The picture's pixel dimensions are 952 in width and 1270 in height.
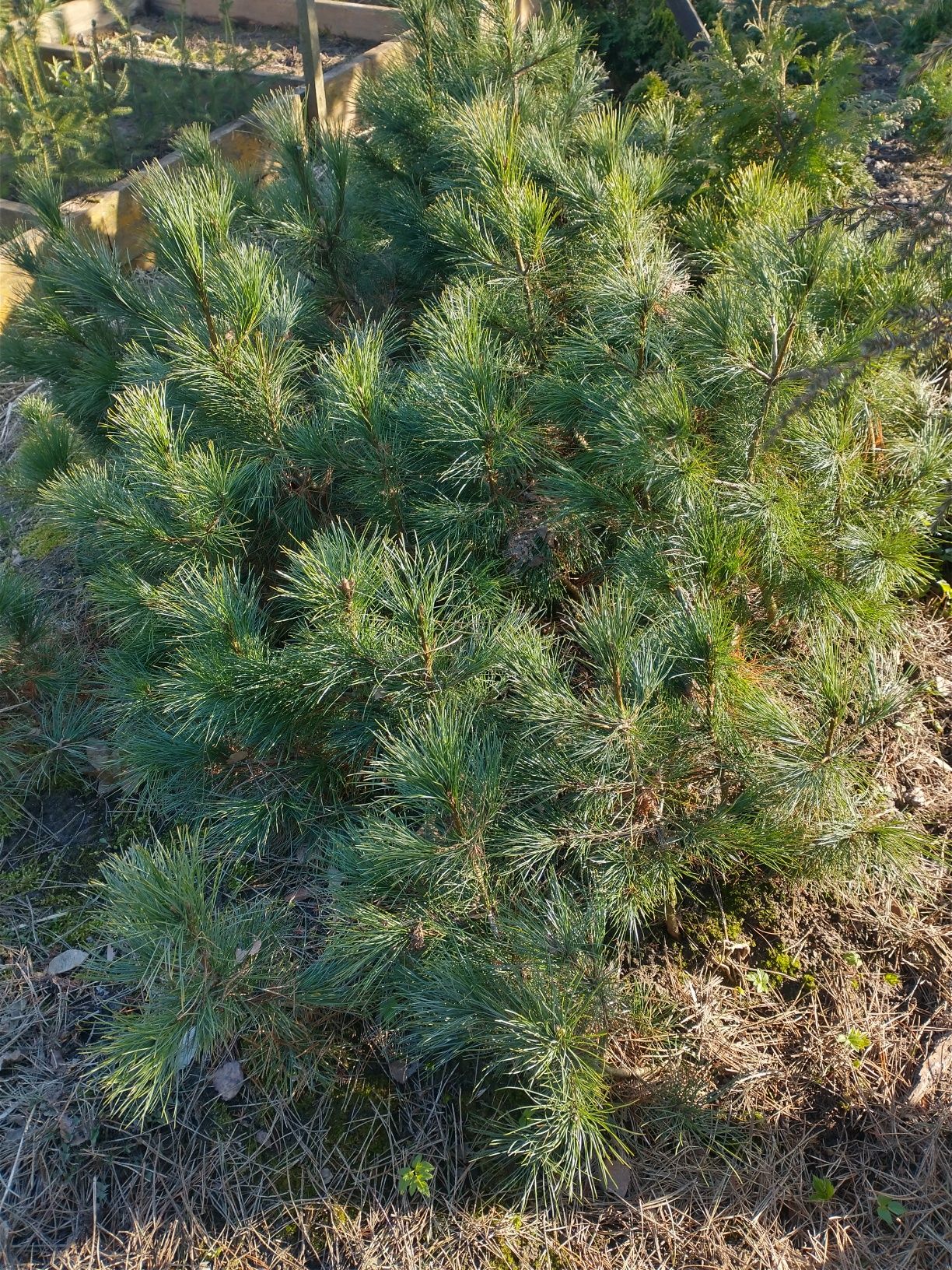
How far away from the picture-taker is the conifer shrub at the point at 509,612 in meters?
1.53

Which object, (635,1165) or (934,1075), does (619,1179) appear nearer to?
(635,1165)

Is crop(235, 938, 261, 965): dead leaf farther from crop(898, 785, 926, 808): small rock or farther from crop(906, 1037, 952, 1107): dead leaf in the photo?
crop(898, 785, 926, 808): small rock

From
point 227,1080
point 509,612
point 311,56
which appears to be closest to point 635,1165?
point 227,1080

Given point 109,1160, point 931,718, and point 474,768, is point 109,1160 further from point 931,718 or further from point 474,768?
point 931,718

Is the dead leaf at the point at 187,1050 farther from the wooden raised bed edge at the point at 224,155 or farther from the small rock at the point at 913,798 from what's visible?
the wooden raised bed edge at the point at 224,155

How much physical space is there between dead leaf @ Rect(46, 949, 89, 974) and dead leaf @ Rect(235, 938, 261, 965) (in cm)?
55

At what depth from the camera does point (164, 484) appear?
1.83 metres

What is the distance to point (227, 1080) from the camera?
178 cm

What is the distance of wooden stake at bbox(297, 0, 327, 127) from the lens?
3514mm

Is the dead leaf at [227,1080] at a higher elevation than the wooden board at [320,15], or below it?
below

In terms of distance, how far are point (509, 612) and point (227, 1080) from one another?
1021mm

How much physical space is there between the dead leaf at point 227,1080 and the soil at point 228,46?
198 inches

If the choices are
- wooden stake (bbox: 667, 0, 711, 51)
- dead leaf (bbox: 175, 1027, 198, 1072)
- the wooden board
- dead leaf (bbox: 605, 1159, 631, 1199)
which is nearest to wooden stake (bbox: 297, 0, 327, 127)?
wooden stake (bbox: 667, 0, 711, 51)

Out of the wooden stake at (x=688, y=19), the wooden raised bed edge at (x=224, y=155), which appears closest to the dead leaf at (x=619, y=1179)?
the wooden raised bed edge at (x=224, y=155)
